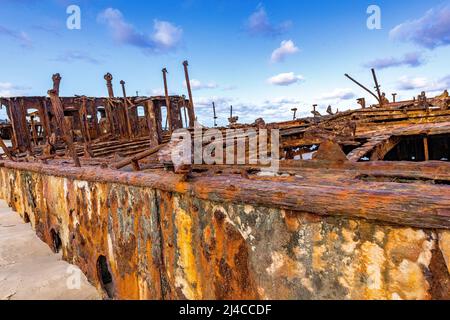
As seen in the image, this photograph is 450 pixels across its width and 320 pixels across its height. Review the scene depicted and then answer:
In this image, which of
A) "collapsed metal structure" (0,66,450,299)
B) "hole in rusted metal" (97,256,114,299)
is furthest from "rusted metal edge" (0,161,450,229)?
"hole in rusted metal" (97,256,114,299)

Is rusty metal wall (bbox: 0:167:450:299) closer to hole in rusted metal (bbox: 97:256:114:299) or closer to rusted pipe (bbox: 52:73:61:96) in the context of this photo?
hole in rusted metal (bbox: 97:256:114:299)

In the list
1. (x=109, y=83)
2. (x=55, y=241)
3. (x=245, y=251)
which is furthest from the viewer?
(x=109, y=83)

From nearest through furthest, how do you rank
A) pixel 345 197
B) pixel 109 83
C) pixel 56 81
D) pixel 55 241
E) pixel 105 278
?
pixel 345 197, pixel 105 278, pixel 56 81, pixel 55 241, pixel 109 83

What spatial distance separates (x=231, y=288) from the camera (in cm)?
206

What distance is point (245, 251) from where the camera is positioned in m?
1.96

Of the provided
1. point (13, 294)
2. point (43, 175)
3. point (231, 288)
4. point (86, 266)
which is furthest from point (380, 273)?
point (43, 175)

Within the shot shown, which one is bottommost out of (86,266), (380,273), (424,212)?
(86,266)

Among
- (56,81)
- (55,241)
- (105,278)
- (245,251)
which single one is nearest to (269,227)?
(245,251)

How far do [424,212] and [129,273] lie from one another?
2809mm

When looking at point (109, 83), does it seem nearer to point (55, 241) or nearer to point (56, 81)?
point (55, 241)

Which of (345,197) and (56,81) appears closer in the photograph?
(345,197)

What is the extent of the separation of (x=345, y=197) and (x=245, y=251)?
0.80 meters

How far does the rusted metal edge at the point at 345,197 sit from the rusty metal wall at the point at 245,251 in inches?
2.5
